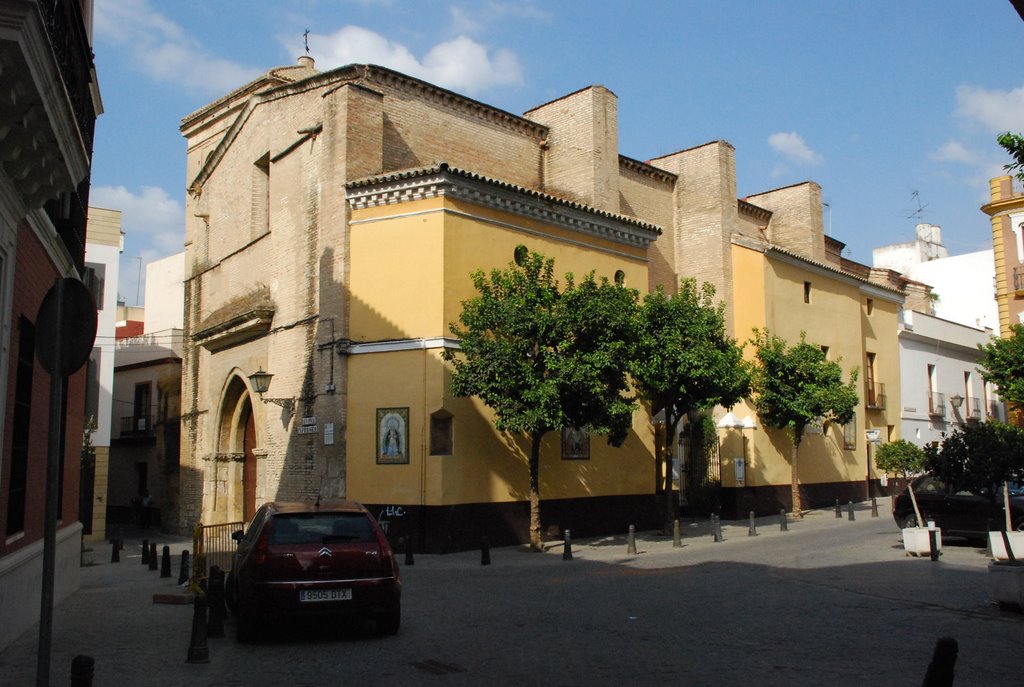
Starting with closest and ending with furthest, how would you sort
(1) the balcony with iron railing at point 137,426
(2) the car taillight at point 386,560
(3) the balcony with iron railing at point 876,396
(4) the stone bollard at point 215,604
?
(2) the car taillight at point 386,560 < (4) the stone bollard at point 215,604 < (3) the balcony with iron railing at point 876,396 < (1) the balcony with iron railing at point 137,426

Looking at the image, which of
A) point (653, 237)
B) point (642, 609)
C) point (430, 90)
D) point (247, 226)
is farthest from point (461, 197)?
point (642, 609)

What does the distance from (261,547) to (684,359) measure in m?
12.8

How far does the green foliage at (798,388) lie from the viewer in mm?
25766

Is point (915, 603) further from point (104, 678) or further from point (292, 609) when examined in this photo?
point (104, 678)

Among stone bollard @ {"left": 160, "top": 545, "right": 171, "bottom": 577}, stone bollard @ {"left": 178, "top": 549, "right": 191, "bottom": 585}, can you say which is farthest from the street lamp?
stone bollard @ {"left": 178, "top": 549, "right": 191, "bottom": 585}

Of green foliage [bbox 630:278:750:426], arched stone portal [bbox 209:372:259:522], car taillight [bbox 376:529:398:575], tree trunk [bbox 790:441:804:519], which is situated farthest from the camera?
tree trunk [bbox 790:441:804:519]

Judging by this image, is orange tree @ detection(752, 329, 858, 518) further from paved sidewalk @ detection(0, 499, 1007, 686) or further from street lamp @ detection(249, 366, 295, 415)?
street lamp @ detection(249, 366, 295, 415)

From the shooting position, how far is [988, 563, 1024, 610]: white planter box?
10203 millimetres

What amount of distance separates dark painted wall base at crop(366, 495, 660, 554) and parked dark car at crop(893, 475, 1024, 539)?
6.80 meters

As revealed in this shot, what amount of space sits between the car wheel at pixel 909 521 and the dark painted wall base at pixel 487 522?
20.8 ft

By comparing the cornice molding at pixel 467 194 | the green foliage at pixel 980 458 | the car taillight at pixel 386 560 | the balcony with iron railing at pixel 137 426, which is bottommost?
the car taillight at pixel 386 560

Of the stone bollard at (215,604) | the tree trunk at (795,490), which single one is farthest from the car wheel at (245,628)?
the tree trunk at (795,490)

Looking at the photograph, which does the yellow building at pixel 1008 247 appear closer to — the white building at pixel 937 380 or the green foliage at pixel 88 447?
the white building at pixel 937 380

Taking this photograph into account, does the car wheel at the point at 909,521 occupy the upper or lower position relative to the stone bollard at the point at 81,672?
lower
